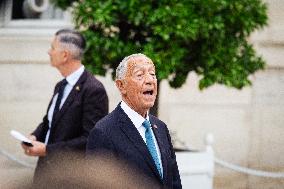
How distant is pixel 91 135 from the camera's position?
3432 millimetres

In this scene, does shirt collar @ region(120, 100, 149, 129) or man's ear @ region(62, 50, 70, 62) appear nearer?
shirt collar @ region(120, 100, 149, 129)

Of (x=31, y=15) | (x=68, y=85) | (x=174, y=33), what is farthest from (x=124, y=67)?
(x=31, y=15)

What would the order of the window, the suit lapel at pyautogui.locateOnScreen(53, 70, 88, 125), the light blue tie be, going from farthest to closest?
the window < the suit lapel at pyautogui.locateOnScreen(53, 70, 88, 125) < the light blue tie

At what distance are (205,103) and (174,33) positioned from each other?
13.4ft

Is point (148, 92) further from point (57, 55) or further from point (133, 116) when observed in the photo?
point (57, 55)

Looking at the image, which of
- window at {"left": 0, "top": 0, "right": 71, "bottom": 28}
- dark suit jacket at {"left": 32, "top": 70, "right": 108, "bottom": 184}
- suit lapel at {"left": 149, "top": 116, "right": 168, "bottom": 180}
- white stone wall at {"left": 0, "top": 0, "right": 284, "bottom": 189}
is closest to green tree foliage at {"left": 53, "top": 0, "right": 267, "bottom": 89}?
dark suit jacket at {"left": 32, "top": 70, "right": 108, "bottom": 184}

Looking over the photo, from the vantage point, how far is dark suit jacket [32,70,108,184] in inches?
191

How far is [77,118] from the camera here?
4.91m

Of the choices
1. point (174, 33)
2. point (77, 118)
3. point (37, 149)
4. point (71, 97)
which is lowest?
point (37, 149)

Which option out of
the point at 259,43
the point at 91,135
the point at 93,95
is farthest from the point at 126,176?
the point at 259,43

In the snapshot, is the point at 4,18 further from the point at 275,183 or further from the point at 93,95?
the point at 93,95

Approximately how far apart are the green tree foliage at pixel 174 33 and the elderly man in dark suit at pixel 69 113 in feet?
3.29

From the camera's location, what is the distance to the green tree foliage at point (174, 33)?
6.01 metres

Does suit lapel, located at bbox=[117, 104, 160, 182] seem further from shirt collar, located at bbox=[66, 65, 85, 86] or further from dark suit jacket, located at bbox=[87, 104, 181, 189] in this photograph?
shirt collar, located at bbox=[66, 65, 85, 86]
